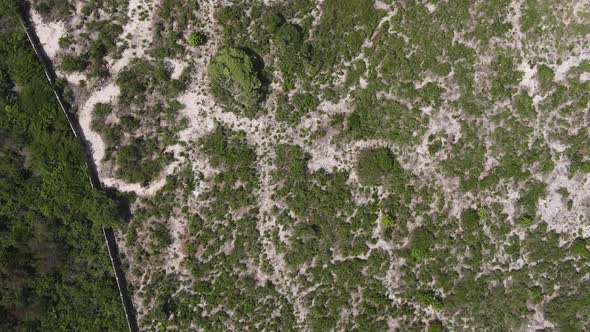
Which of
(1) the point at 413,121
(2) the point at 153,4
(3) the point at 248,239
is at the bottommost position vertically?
(3) the point at 248,239

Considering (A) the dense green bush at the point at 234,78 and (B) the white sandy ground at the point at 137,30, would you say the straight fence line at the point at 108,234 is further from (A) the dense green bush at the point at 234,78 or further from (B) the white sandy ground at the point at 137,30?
(A) the dense green bush at the point at 234,78

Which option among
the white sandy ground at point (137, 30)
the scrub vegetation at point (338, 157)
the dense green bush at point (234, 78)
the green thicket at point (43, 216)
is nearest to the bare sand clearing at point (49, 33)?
the scrub vegetation at point (338, 157)

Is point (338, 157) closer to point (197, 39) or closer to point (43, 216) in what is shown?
point (197, 39)

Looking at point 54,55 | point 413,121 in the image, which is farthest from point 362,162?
point 54,55

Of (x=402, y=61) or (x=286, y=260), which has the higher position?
(x=402, y=61)

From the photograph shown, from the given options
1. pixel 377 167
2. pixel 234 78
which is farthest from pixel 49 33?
pixel 377 167

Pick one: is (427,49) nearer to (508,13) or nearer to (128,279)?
(508,13)
